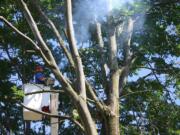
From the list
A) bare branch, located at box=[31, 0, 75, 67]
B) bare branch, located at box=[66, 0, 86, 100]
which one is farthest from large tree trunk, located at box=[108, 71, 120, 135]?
bare branch, located at box=[66, 0, 86, 100]

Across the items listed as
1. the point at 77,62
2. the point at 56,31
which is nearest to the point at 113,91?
the point at 56,31

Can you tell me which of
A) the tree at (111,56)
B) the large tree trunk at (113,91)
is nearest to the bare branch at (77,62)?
the tree at (111,56)

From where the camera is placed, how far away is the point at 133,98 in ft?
43.8

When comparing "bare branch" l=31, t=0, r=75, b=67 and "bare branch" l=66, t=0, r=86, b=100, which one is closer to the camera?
"bare branch" l=66, t=0, r=86, b=100

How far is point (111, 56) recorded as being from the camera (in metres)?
10.4

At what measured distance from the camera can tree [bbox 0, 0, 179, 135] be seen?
8117 millimetres

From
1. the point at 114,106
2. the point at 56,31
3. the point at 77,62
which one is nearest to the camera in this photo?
the point at 77,62

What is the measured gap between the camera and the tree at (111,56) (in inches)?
320

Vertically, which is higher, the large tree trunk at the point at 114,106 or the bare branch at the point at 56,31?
the bare branch at the point at 56,31

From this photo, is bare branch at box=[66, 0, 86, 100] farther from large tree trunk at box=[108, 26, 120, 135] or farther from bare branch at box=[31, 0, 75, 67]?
large tree trunk at box=[108, 26, 120, 135]

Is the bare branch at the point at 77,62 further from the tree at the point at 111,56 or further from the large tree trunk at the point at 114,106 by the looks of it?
the large tree trunk at the point at 114,106

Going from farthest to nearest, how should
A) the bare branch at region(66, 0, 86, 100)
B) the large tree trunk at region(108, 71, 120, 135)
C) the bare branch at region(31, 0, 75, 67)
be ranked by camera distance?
the large tree trunk at region(108, 71, 120, 135) < the bare branch at region(31, 0, 75, 67) < the bare branch at region(66, 0, 86, 100)

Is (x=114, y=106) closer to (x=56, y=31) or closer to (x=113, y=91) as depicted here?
(x=113, y=91)

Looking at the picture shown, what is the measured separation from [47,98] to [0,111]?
368 inches
